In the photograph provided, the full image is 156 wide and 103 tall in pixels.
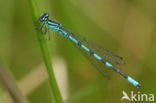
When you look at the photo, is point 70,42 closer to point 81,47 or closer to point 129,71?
point 81,47

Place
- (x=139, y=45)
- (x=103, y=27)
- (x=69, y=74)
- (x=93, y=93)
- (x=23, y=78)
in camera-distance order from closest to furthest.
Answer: (x=93, y=93), (x=23, y=78), (x=69, y=74), (x=139, y=45), (x=103, y=27)

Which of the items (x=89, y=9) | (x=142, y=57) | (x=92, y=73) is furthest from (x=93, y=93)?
(x=89, y=9)

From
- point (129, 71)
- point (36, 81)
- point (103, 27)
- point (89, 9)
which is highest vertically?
point (89, 9)

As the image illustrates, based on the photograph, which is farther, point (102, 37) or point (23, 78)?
point (102, 37)

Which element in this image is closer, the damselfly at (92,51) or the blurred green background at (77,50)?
the damselfly at (92,51)

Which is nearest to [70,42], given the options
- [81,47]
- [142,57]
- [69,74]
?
[81,47]

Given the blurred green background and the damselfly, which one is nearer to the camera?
the damselfly

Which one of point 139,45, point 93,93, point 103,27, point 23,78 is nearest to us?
point 93,93

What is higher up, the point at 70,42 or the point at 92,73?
the point at 70,42
